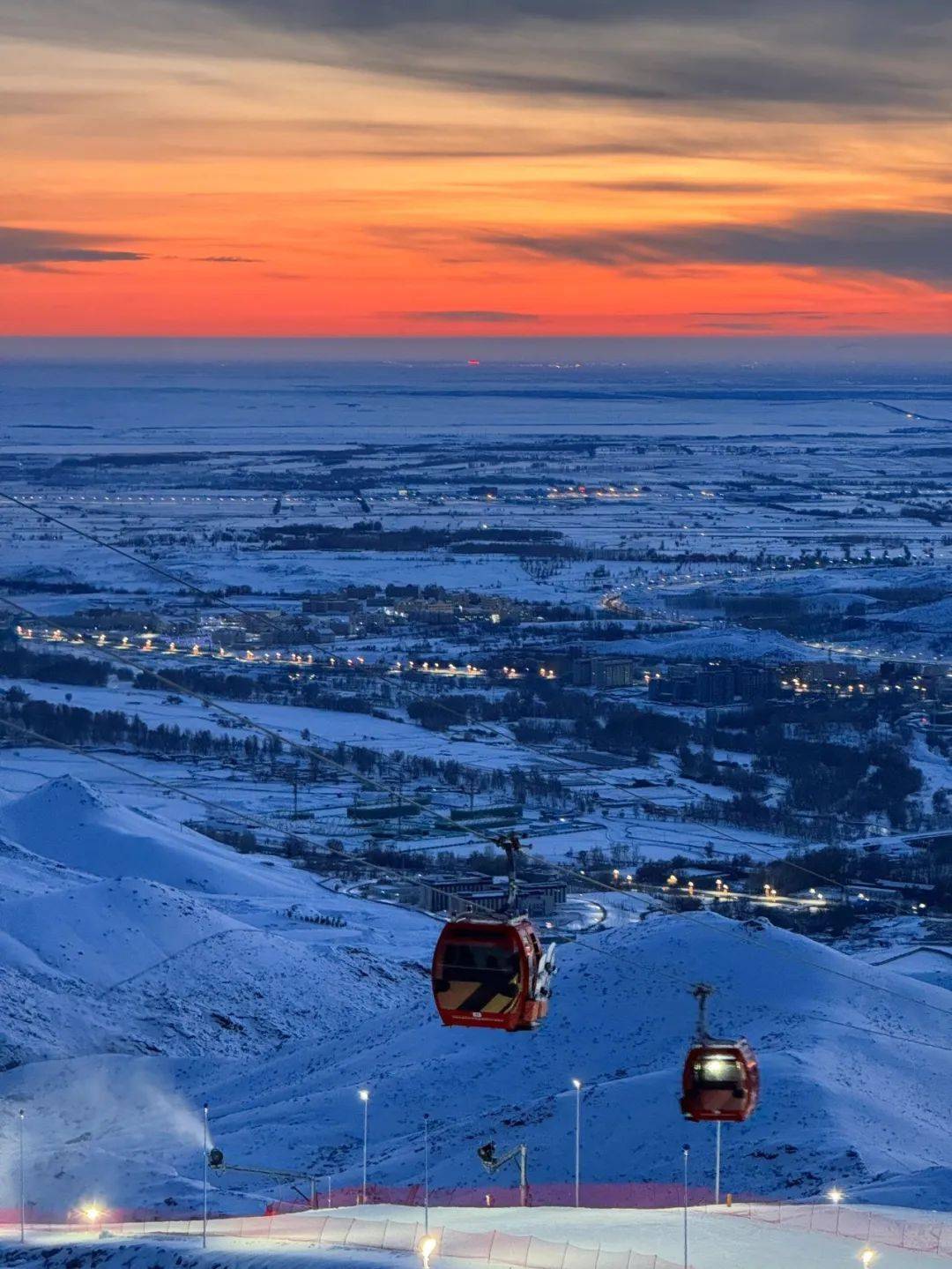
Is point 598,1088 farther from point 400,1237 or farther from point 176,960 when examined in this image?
point 176,960

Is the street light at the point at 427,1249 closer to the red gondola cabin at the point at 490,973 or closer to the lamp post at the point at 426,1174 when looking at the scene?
the lamp post at the point at 426,1174

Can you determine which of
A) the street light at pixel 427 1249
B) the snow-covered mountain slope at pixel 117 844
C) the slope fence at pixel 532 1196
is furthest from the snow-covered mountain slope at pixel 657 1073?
the snow-covered mountain slope at pixel 117 844

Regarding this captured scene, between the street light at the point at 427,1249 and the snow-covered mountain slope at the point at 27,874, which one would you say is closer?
the street light at the point at 427,1249

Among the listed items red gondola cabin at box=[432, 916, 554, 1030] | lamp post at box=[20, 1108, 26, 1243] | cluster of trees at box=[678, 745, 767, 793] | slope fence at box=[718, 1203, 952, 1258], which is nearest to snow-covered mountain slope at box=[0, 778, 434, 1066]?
lamp post at box=[20, 1108, 26, 1243]

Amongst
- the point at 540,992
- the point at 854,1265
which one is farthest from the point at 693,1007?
the point at 540,992

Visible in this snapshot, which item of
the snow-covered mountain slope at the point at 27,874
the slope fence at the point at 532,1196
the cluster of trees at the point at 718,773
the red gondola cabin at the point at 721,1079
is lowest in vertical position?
the slope fence at the point at 532,1196

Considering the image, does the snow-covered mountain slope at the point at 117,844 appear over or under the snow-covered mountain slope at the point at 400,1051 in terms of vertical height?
over
